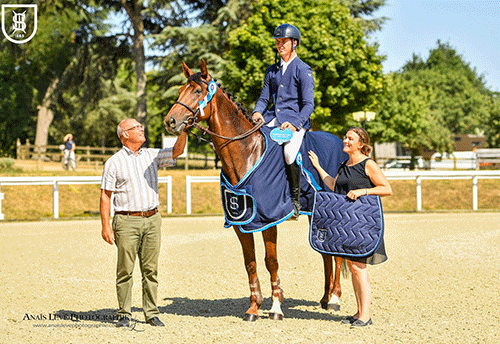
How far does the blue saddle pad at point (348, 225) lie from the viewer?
19.2ft

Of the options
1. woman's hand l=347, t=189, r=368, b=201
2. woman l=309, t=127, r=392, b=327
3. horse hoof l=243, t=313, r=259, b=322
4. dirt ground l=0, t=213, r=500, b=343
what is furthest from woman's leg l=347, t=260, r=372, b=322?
horse hoof l=243, t=313, r=259, b=322

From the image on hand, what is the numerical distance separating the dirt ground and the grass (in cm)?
800

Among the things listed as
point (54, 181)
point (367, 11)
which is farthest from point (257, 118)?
point (367, 11)

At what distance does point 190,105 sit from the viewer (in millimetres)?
5996

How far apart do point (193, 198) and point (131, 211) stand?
18.9 m

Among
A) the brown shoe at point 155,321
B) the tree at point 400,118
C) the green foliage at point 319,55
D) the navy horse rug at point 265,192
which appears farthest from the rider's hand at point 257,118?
the tree at point 400,118

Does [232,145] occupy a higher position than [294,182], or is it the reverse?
[232,145]

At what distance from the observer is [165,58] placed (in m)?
35.5

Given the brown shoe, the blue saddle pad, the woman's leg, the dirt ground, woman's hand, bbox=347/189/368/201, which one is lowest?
the dirt ground

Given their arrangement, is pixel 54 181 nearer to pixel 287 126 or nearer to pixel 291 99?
pixel 291 99

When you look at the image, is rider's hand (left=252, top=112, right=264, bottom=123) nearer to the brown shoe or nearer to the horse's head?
the horse's head

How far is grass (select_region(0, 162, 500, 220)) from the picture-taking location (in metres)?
22.2

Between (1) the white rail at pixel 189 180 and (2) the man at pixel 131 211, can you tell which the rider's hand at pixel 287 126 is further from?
(1) the white rail at pixel 189 180

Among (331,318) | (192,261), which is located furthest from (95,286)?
(331,318)
